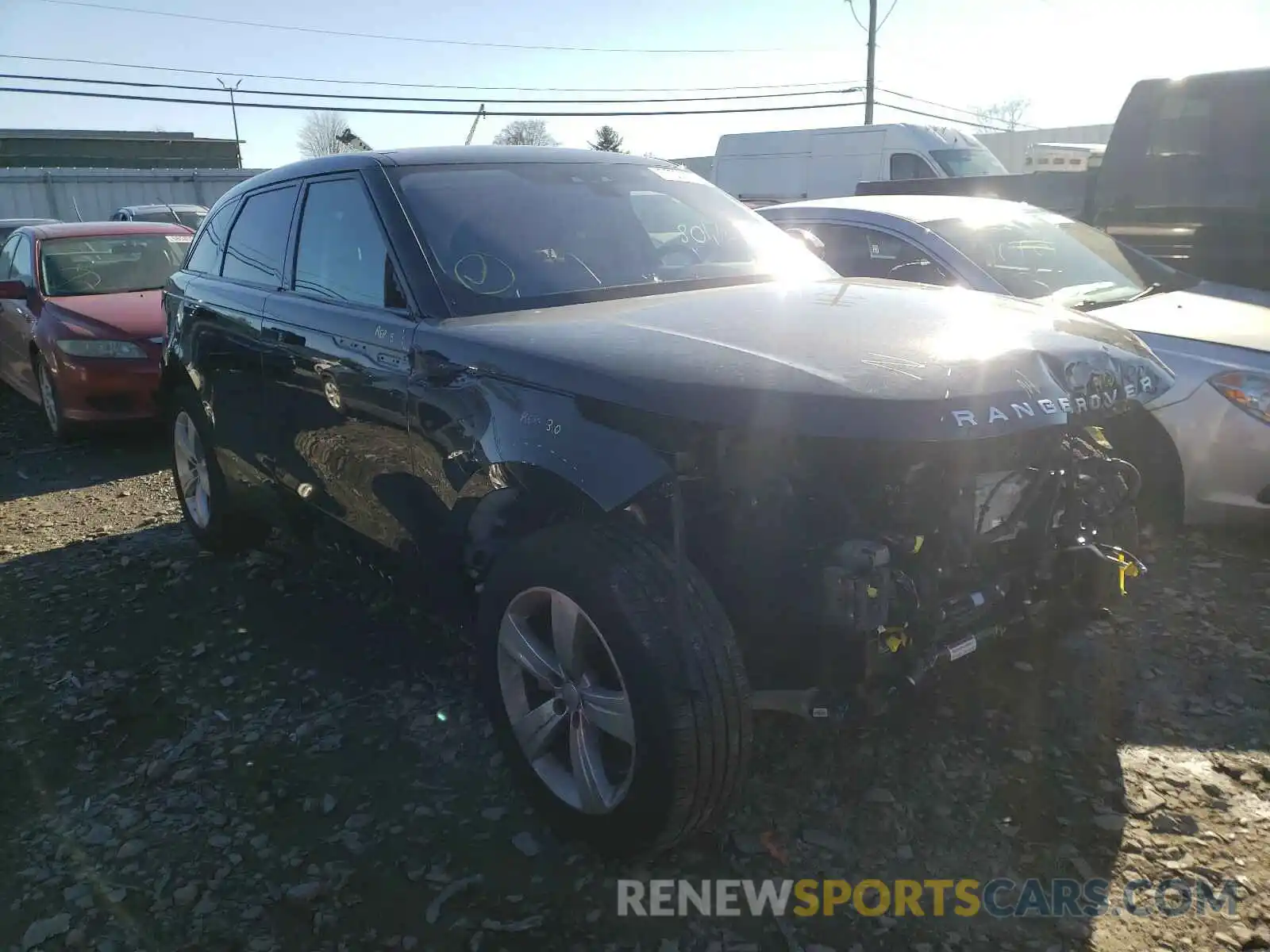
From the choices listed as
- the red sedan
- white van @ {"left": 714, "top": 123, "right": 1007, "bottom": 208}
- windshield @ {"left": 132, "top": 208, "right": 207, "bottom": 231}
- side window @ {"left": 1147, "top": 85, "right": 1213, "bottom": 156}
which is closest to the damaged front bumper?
side window @ {"left": 1147, "top": 85, "right": 1213, "bottom": 156}

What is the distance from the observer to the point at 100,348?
6988 millimetres

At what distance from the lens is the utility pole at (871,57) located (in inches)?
1215

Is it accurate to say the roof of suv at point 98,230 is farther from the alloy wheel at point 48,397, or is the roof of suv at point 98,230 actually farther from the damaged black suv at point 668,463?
the damaged black suv at point 668,463

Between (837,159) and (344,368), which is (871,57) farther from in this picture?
(344,368)

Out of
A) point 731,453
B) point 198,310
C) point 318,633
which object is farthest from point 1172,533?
point 198,310

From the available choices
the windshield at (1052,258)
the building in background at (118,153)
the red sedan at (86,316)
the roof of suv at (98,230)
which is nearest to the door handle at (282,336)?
the red sedan at (86,316)

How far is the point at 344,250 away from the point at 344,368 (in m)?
0.49

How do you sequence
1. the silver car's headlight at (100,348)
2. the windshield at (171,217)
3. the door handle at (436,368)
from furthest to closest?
the windshield at (171,217) < the silver car's headlight at (100,348) < the door handle at (436,368)

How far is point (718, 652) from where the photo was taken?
2236 millimetres

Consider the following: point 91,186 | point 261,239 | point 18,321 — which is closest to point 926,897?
point 261,239

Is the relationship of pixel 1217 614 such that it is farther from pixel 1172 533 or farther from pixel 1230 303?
pixel 1230 303

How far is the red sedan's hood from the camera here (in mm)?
7094

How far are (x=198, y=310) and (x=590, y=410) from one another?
115 inches

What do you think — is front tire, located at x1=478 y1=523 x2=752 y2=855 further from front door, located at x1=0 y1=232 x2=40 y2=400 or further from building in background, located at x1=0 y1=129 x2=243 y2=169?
building in background, located at x1=0 y1=129 x2=243 y2=169
